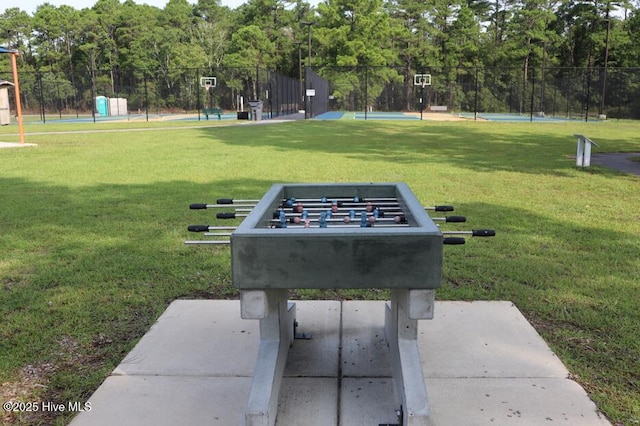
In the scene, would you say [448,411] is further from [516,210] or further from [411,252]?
[516,210]

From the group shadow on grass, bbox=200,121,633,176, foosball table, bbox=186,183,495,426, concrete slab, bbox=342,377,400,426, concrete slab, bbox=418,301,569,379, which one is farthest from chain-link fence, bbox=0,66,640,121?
foosball table, bbox=186,183,495,426

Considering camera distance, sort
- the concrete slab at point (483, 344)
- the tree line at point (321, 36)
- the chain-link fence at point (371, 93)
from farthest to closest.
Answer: the tree line at point (321, 36) < the chain-link fence at point (371, 93) < the concrete slab at point (483, 344)

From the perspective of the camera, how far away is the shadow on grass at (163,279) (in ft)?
11.5

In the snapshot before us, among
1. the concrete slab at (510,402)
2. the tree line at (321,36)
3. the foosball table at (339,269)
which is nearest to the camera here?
the foosball table at (339,269)

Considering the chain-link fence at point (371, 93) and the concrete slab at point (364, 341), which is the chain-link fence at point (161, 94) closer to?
the chain-link fence at point (371, 93)

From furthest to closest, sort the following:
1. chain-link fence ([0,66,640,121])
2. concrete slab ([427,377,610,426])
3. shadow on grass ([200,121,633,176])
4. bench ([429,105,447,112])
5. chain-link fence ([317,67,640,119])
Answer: bench ([429,105,447,112]) → chain-link fence ([0,66,640,121]) → chain-link fence ([317,67,640,119]) → shadow on grass ([200,121,633,176]) → concrete slab ([427,377,610,426])

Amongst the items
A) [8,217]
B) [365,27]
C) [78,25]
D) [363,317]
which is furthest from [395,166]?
[78,25]

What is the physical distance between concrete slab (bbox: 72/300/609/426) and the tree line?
43824 mm

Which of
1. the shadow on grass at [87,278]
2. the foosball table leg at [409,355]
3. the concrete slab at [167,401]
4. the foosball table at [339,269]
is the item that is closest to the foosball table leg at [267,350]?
the foosball table at [339,269]

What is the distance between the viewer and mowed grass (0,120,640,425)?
135 inches

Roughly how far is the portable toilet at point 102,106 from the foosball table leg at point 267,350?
4461 cm

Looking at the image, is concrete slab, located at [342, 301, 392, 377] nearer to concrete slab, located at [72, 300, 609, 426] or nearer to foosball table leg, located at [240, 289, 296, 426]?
concrete slab, located at [72, 300, 609, 426]

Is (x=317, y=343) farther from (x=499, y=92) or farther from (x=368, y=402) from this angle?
(x=499, y=92)

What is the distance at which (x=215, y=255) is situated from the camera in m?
5.57
